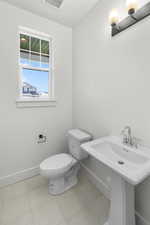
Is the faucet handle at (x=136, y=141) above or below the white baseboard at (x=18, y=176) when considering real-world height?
above

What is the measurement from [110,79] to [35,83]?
1.25 m

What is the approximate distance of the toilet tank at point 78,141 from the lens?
1759mm

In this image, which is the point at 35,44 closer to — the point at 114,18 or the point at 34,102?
the point at 34,102

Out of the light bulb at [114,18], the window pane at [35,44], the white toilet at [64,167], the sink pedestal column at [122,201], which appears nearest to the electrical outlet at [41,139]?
the white toilet at [64,167]

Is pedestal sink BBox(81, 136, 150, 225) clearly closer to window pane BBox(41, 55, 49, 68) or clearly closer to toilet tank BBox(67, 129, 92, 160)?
toilet tank BBox(67, 129, 92, 160)

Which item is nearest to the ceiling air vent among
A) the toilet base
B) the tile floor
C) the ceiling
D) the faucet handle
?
the ceiling

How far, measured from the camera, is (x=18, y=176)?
1.86 metres

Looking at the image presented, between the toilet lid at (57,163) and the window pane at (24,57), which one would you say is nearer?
the toilet lid at (57,163)

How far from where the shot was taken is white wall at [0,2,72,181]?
1.65 m

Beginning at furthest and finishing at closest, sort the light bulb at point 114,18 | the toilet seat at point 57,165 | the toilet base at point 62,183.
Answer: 1. the toilet base at point 62,183
2. the toilet seat at point 57,165
3. the light bulb at point 114,18

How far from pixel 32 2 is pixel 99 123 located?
1.88 metres

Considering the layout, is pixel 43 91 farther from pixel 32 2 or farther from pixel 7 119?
pixel 32 2

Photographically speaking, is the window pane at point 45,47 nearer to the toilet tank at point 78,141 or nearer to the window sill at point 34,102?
the window sill at point 34,102

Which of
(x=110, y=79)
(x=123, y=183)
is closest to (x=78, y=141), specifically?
(x=123, y=183)
